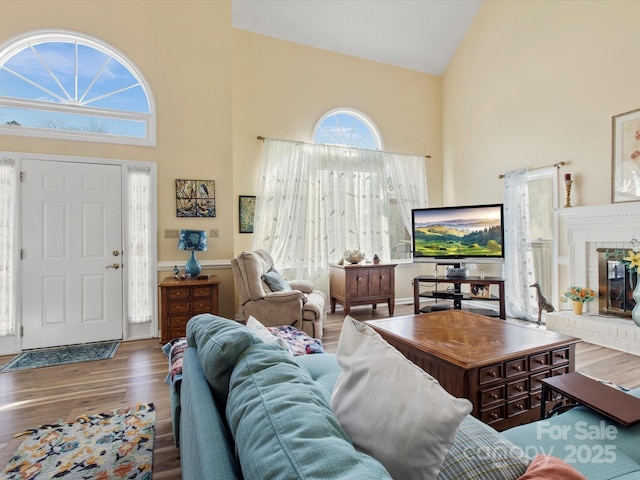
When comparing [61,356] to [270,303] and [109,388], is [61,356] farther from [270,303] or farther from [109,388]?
[270,303]

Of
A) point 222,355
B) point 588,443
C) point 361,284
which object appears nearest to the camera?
point 222,355

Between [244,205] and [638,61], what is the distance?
4.87m

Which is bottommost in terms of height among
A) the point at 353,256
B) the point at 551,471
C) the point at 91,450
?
the point at 91,450

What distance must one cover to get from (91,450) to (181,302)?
1.88 meters

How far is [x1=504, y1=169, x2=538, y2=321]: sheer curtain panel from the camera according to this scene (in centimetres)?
456

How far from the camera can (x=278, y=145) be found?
480 cm

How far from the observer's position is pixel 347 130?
5473mm

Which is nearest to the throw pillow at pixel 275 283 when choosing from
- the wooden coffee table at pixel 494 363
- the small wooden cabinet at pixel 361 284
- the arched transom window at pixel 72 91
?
the small wooden cabinet at pixel 361 284

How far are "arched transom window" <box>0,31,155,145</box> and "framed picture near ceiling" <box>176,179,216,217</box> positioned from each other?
0.65 metres

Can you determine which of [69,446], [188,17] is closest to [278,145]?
[188,17]

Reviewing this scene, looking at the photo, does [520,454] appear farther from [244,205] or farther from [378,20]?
[378,20]

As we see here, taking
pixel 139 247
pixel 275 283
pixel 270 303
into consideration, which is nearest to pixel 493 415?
pixel 270 303

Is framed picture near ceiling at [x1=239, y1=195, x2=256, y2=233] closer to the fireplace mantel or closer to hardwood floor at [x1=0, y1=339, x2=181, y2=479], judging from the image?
hardwood floor at [x1=0, y1=339, x2=181, y2=479]

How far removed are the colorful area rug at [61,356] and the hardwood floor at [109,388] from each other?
0.33 feet
